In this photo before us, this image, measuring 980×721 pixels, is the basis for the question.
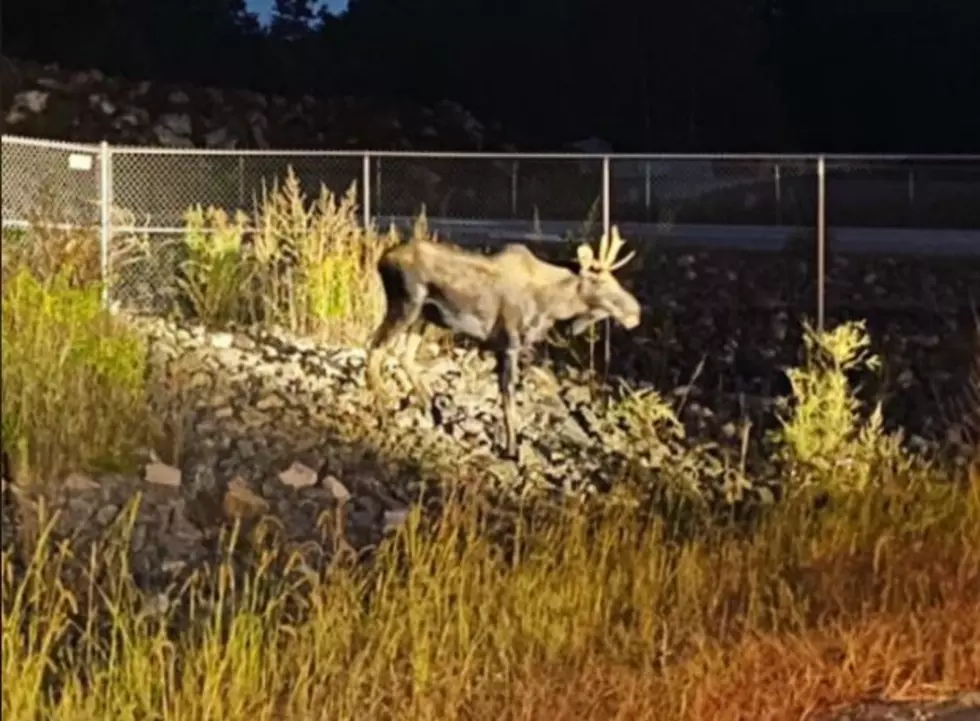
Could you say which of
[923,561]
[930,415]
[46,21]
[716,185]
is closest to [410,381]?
[930,415]

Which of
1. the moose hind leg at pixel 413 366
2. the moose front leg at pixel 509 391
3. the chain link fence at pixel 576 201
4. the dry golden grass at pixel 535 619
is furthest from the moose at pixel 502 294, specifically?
the dry golden grass at pixel 535 619

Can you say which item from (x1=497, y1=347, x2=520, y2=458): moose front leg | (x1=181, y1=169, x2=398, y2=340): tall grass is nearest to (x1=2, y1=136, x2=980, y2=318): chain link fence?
(x1=181, y1=169, x2=398, y2=340): tall grass

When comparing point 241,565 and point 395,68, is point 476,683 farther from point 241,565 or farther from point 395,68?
point 395,68

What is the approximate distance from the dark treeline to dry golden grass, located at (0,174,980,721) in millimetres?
33361

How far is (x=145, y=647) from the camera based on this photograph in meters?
6.44

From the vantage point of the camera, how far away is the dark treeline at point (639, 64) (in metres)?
43.2

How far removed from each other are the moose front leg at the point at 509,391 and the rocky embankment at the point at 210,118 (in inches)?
747

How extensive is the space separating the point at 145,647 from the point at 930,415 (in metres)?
9.45

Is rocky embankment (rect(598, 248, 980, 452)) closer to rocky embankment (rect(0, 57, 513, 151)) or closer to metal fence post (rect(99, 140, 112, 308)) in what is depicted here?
metal fence post (rect(99, 140, 112, 308))

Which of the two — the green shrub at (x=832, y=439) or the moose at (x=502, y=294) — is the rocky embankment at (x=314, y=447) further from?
the moose at (x=502, y=294)

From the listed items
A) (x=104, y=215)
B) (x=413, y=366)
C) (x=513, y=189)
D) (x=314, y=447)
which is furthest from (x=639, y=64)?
(x=314, y=447)

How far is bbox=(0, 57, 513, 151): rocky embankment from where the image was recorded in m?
34.4

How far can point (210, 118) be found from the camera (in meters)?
37.2

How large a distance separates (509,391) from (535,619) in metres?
5.92
